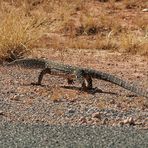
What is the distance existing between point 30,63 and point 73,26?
7.72 m

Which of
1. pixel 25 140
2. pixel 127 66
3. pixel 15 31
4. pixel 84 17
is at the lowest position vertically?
pixel 84 17

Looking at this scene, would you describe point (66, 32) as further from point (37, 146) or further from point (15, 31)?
point (37, 146)

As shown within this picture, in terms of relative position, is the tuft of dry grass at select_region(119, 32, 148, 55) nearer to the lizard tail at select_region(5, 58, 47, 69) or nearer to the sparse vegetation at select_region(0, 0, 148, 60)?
the sparse vegetation at select_region(0, 0, 148, 60)

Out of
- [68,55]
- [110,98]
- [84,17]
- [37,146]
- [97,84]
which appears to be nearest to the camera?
[37,146]

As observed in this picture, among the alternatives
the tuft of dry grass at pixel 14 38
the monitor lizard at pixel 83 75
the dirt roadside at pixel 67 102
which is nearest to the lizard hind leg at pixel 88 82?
the monitor lizard at pixel 83 75

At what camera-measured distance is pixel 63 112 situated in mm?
8594

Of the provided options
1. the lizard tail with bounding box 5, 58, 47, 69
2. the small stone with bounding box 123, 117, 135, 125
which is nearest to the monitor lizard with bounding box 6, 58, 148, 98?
the lizard tail with bounding box 5, 58, 47, 69

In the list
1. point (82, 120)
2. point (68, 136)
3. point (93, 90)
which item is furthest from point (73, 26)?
point (68, 136)

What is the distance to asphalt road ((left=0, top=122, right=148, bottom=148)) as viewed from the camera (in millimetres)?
7008

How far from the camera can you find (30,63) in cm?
1226

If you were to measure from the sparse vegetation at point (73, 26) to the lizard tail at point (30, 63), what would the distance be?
660mm

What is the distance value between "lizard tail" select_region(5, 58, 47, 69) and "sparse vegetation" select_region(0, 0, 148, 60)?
660 mm

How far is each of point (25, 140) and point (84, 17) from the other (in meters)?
14.8

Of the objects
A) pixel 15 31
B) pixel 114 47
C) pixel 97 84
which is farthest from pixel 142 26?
pixel 97 84
